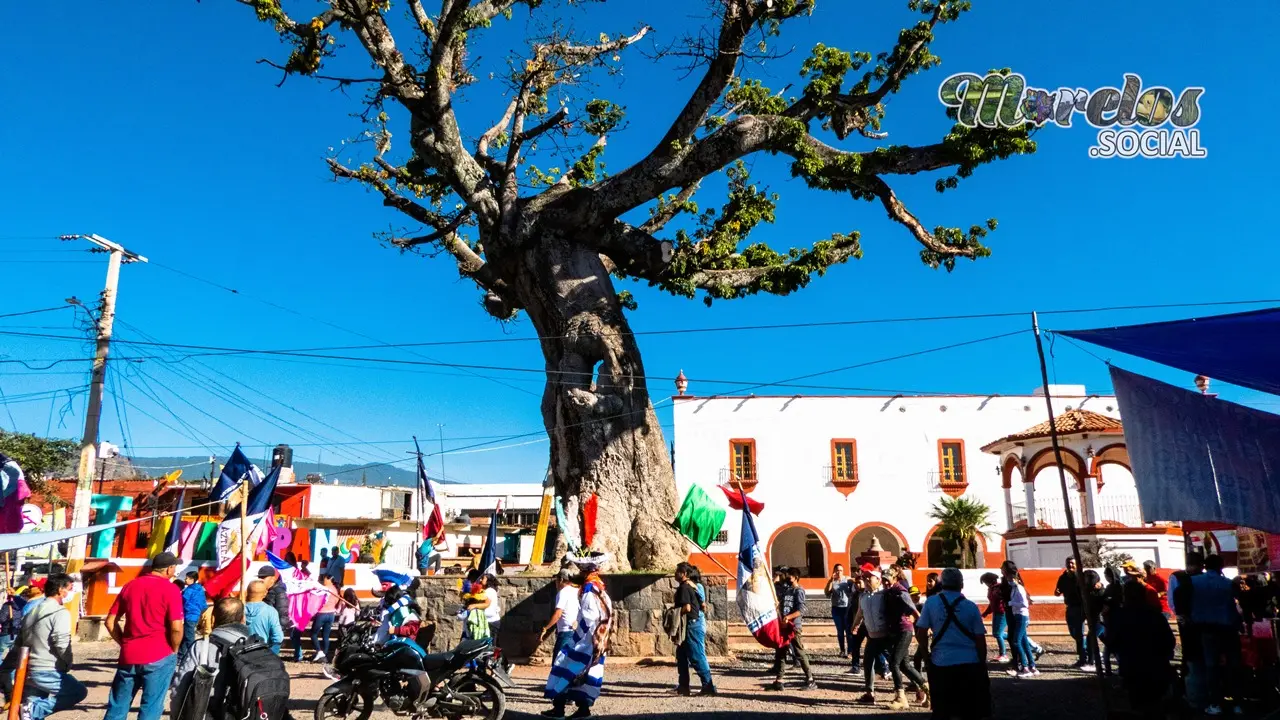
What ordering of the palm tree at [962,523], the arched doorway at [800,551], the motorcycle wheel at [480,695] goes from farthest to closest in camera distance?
the arched doorway at [800,551]
the palm tree at [962,523]
the motorcycle wheel at [480,695]

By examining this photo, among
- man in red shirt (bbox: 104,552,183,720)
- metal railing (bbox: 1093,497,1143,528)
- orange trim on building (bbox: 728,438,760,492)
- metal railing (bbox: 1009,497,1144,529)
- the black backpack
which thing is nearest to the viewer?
the black backpack

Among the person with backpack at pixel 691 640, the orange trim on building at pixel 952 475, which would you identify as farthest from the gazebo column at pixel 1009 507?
the person with backpack at pixel 691 640

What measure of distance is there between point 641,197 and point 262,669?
10.2m

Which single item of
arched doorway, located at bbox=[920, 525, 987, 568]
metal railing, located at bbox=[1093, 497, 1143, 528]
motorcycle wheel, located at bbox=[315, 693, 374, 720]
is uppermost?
metal railing, located at bbox=[1093, 497, 1143, 528]

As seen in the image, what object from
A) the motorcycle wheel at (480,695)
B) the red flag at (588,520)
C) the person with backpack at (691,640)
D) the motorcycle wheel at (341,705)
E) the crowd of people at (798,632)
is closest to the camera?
the crowd of people at (798,632)

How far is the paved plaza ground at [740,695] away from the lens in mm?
8438

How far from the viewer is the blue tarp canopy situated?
25.3ft

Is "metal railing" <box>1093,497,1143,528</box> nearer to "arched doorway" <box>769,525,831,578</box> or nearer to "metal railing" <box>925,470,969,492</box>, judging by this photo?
"metal railing" <box>925,470,969,492</box>

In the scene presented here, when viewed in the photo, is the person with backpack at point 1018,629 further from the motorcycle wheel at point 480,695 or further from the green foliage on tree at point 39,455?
the green foliage on tree at point 39,455

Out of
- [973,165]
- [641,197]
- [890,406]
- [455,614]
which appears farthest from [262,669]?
[890,406]

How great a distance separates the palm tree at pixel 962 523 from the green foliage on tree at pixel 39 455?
106 ft

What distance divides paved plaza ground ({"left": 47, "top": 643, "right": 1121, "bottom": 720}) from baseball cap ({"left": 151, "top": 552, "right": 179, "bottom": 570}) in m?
2.21

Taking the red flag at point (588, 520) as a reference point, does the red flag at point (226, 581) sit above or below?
below

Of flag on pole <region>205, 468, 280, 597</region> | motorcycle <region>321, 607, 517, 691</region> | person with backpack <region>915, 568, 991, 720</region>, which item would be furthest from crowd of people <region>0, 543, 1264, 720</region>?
flag on pole <region>205, 468, 280, 597</region>
